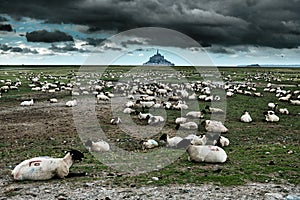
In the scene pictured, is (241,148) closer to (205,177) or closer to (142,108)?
(205,177)

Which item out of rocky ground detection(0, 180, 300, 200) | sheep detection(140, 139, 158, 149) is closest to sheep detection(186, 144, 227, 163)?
rocky ground detection(0, 180, 300, 200)

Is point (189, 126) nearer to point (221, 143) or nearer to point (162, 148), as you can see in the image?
point (221, 143)

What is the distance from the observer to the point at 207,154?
13.3m

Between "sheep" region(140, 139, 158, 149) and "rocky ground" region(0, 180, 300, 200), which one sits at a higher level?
"rocky ground" region(0, 180, 300, 200)

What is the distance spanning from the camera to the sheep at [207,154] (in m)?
13.2

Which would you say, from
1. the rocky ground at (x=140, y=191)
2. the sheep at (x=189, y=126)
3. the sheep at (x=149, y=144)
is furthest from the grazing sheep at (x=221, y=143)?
the rocky ground at (x=140, y=191)

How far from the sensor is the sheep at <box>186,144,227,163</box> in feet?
43.2

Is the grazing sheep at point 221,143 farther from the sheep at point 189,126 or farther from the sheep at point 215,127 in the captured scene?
the sheep at point 189,126

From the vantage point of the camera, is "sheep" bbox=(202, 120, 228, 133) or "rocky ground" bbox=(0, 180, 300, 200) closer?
"rocky ground" bbox=(0, 180, 300, 200)

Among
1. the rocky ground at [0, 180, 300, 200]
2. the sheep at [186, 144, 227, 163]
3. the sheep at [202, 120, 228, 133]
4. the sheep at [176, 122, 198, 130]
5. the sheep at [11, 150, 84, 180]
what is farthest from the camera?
the sheep at [176, 122, 198, 130]

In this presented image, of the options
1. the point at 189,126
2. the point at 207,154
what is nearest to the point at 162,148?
the point at 207,154

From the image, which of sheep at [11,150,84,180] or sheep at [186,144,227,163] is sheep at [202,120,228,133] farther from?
sheep at [11,150,84,180]

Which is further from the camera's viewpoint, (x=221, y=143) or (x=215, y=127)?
(x=215, y=127)

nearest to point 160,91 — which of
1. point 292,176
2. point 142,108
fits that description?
point 142,108
